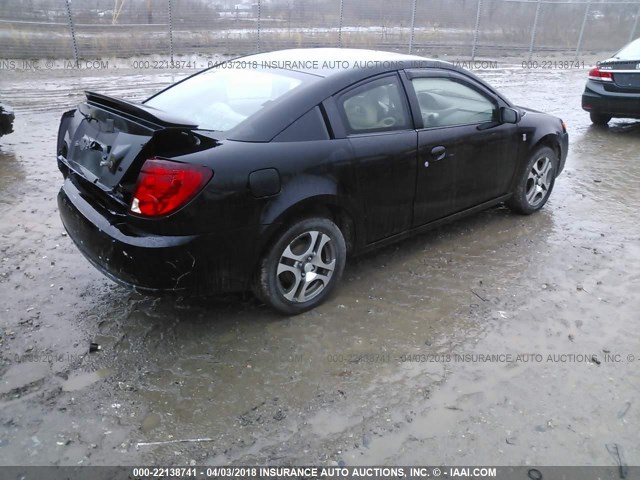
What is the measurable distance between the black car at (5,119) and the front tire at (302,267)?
210 inches

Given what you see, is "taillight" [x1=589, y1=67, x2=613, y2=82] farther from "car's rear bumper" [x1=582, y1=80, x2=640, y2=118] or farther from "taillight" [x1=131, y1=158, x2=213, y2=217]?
"taillight" [x1=131, y1=158, x2=213, y2=217]

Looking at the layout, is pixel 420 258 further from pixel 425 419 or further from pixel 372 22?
pixel 372 22

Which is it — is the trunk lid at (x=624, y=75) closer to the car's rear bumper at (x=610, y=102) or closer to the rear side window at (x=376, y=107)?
the car's rear bumper at (x=610, y=102)

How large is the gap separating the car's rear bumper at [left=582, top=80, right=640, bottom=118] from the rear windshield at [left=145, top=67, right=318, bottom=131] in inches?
279

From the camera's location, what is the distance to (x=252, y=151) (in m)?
3.06

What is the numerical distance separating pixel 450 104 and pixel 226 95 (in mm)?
1769

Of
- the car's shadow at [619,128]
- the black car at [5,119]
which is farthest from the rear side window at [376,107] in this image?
the car's shadow at [619,128]

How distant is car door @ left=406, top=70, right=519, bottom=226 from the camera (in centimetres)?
399

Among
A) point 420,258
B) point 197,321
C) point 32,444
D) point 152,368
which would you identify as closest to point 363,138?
point 420,258

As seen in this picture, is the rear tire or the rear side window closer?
the rear side window

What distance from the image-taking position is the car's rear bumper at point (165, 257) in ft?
9.54

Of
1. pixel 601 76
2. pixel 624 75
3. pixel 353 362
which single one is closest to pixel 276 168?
pixel 353 362

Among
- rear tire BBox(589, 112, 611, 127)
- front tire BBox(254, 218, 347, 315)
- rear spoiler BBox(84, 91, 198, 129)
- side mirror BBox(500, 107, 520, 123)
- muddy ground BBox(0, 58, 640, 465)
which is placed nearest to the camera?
muddy ground BBox(0, 58, 640, 465)

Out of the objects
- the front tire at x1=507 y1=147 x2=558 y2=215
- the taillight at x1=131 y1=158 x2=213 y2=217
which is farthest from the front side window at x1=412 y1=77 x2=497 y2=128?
the taillight at x1=131 y1=158 x2=213 y2=217
